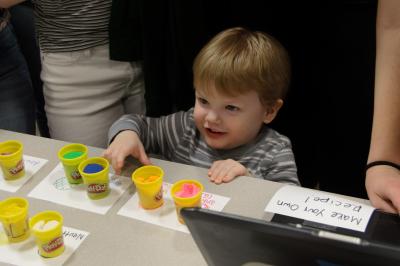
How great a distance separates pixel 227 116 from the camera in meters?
1.49

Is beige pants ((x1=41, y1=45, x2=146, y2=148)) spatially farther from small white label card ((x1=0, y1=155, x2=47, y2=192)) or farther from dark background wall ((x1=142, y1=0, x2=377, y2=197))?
small white label card ((x1=0, y1=155, x2=47, y2=192))

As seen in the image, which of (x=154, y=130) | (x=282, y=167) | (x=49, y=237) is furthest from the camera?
(x=154, y=130)

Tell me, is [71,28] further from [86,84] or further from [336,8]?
[336,8]

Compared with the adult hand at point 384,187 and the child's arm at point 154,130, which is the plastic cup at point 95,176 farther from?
the adult hand at point 384,187

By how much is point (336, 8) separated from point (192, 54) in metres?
0.51

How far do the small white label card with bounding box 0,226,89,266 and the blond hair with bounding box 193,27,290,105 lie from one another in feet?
1.98

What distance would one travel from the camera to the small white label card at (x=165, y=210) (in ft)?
3.86

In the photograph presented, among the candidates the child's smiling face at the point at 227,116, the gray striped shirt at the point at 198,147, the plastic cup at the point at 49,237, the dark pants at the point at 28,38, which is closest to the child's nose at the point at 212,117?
the child's smiling face at the point at 227,116

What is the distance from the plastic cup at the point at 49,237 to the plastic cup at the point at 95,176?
0.14 meters

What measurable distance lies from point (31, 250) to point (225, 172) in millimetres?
524

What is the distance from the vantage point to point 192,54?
1.67 m

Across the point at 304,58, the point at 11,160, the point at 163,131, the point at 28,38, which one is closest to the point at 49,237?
the point at 11,160

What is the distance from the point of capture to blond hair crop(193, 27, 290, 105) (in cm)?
146

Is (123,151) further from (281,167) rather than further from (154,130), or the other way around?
(281,167)
